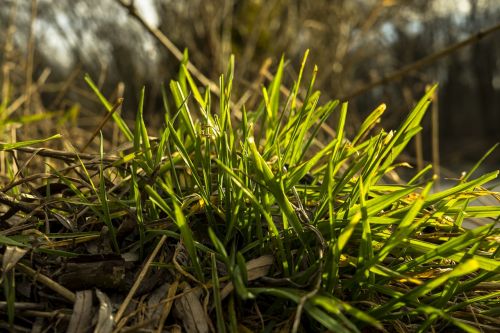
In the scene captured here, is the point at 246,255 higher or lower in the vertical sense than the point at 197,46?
lower

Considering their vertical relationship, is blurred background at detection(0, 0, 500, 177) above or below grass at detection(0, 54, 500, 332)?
above

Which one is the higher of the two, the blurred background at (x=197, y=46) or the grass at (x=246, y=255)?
the blurred background at (x=197, y=46)

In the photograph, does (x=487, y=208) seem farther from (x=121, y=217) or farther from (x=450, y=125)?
(x=450, y=125)

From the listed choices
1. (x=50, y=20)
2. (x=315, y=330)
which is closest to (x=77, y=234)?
(x=315, y=330)

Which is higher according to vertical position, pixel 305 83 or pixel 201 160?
pixel 305 83

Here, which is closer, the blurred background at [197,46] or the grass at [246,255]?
the grass at [246,255]

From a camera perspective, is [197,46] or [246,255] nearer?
[246,255]

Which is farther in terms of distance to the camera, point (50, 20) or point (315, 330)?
point (50, 20)

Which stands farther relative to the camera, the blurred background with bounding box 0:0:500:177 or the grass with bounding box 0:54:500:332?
the blurred background with bounding box 0:0:500:177

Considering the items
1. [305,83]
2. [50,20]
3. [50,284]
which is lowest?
[50,284]

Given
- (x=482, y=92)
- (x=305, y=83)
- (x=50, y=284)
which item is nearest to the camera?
(x=50, y=284)

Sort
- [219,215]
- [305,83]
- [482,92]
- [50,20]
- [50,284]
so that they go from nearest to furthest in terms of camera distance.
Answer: [50,284] → [219,215] → [305,83] → [50,20] → [482,92]
